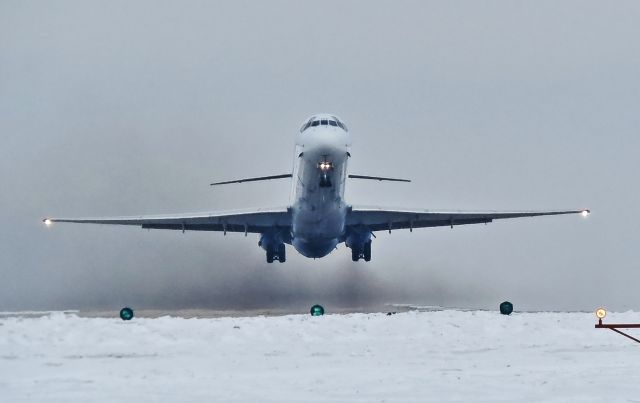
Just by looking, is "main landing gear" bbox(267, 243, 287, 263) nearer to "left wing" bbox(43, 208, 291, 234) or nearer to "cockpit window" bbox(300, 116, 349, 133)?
"left wing" bbox(43, 208, 291, 234)

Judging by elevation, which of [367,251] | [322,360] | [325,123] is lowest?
[322,360]

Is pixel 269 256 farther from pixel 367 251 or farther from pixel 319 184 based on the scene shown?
pixel 319 184

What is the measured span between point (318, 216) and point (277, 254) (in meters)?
9.11

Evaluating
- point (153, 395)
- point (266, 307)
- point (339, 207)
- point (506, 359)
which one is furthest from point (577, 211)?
point (153, 395)

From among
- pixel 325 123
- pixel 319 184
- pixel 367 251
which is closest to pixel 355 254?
pixel 367 251

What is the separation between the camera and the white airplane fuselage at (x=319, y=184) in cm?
4231

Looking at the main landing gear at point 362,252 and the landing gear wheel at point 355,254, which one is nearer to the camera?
the main landing gear at point 362,252

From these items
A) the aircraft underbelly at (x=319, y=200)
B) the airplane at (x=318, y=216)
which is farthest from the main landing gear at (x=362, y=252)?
the aircraft underbelly at (x=319, y=200)

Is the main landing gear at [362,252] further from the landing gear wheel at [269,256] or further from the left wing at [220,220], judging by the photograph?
the landing gear wheel at [269,256]

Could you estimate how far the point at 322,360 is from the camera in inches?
857

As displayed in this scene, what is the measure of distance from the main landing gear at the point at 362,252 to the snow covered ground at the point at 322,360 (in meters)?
19.0

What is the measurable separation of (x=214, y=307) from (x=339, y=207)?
912 centimetres

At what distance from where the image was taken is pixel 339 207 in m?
44.4

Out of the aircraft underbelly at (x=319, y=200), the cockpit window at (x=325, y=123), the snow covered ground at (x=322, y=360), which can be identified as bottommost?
the snow covered ground at (x=322, y=360)
